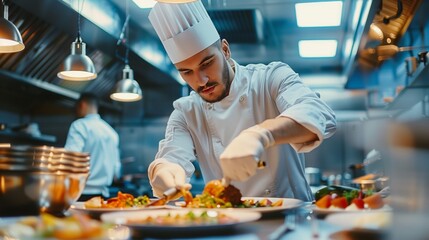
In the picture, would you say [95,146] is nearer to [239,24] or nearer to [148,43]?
[148,43]

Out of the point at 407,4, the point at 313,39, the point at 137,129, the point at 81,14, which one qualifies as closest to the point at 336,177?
the point at 313,39

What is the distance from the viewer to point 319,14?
543 centimetres

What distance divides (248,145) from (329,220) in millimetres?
382

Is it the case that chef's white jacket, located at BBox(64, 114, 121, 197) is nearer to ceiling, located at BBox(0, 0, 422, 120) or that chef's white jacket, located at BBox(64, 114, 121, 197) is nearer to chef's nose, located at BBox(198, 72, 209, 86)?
ceiling, located at BBox(0, 0, 422, 120)

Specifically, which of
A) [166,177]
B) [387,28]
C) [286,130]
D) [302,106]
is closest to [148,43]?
[387,28]

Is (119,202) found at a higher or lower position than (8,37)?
lower

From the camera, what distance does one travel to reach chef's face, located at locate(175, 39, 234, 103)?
2.03m

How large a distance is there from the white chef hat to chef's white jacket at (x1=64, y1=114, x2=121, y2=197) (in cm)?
309

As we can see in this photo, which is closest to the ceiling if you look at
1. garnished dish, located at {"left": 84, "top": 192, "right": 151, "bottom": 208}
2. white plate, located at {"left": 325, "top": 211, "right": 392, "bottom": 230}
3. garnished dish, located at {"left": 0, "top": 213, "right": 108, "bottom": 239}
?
garnished dish, located at {"left": 84, "top": 192, "right": 151, "bottom": 208}

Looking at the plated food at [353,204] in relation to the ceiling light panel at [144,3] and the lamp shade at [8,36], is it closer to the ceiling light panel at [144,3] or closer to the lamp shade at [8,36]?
the lamp shade at [8,36]

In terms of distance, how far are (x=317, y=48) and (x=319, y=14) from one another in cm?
154

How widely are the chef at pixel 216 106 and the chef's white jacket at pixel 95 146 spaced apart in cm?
308

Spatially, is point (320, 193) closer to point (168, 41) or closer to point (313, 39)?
point (168, 41)

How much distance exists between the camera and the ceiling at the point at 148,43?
4.19m
